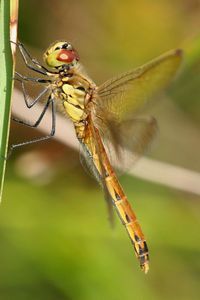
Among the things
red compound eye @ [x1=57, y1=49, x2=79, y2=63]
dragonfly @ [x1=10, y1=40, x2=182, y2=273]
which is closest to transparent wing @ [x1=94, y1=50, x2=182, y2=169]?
dragonfly @ [x1=10, y1=40, x2=182, y2=273]

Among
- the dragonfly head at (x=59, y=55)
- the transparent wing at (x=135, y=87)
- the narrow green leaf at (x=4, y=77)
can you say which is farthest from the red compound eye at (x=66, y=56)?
the narrow green leaf at (x=4, y=77)

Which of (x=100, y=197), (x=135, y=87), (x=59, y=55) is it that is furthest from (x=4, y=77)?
(x=100, y=197)

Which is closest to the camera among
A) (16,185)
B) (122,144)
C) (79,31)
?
(122,144)

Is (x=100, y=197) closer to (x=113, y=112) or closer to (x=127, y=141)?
(x=127, y=141)

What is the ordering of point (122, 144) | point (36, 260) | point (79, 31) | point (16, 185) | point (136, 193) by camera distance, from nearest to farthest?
1. point (122, 144)
2. point (36, 260)
3. point (16, 185)
4. point (136, 193)
5. point (79, 31)

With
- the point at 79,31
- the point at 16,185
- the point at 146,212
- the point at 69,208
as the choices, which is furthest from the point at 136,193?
the point at 79,31

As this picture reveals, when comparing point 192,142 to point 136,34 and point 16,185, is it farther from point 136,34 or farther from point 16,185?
point 16,185

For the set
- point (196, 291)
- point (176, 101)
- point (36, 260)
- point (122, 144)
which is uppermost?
point (176, 101)

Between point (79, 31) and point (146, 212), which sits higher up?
point (79, 31)

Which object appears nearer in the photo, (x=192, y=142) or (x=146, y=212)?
(x=146, y=212)
